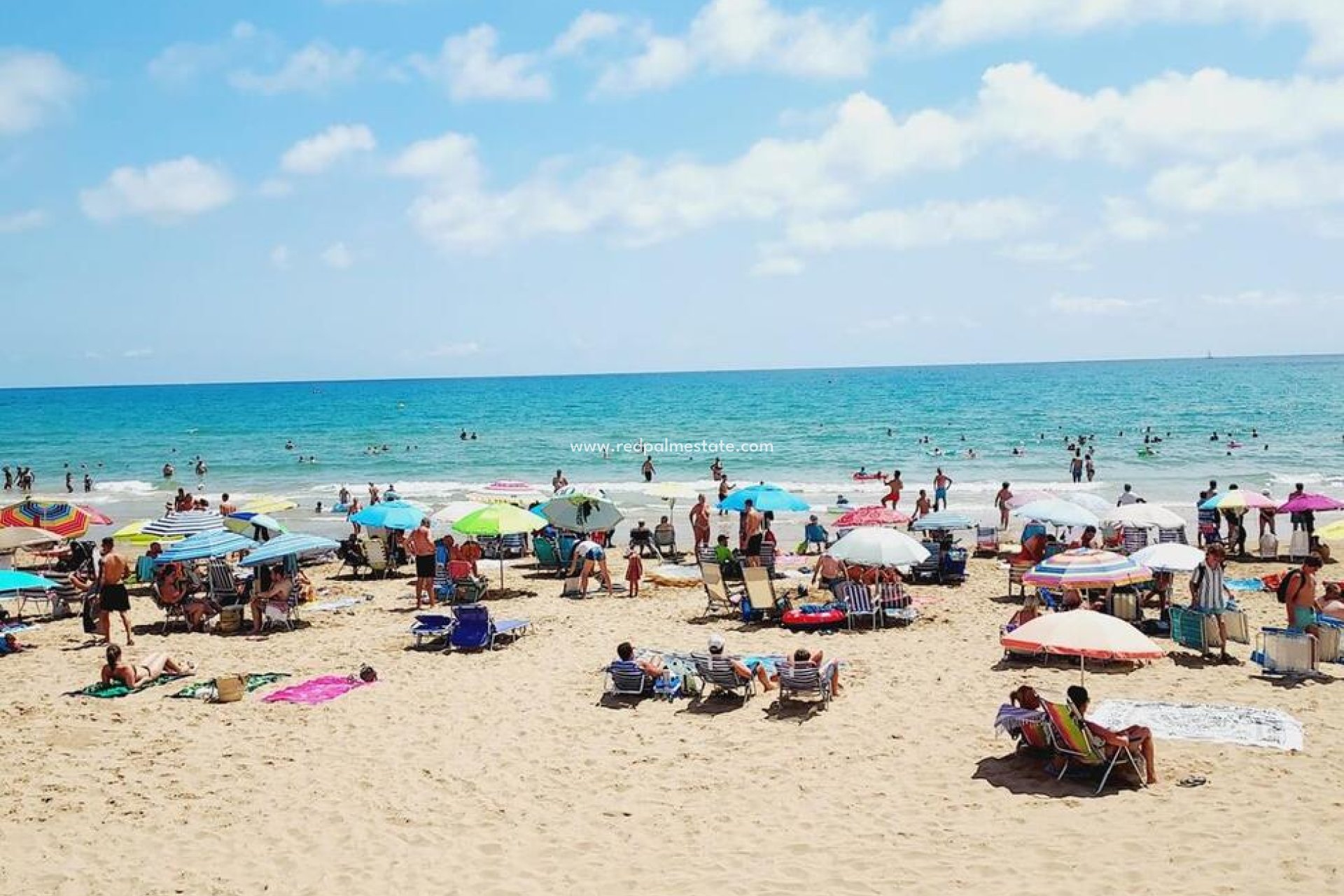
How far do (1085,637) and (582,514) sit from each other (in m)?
9.99

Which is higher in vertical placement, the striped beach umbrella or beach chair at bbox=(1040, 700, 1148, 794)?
the striped beach umbrella

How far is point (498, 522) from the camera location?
14680 millimetres

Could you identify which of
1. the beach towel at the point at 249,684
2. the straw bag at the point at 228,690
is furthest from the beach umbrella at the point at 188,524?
the straw bag at the point at 228,690

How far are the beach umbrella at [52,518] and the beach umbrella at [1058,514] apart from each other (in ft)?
51.5

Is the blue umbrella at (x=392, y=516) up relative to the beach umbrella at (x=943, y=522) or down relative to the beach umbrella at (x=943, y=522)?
up

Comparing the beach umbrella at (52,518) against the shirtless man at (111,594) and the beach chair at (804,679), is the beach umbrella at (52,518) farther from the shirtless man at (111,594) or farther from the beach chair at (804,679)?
the beach chair at (804,679)

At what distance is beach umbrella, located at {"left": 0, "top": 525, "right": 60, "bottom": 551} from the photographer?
50.9 feet

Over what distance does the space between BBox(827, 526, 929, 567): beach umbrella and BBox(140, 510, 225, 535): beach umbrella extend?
900 centimetres

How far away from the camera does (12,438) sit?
75.1 meters

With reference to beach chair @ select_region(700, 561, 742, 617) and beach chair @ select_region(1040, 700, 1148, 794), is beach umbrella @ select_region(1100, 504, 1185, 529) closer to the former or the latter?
beach chair @ select_region(700, 561, 742, 617)

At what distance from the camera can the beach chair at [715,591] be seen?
13859 mm

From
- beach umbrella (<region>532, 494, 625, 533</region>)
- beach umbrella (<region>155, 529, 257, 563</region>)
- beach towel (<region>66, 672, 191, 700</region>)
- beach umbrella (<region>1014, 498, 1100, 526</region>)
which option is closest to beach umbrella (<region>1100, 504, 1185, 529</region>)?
beach umbrella (<region>1014, 498, 1100, 526</region>)

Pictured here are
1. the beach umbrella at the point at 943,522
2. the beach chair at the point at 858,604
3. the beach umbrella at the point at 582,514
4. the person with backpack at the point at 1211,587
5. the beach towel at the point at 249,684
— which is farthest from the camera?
the beach umbrella at the point at 582,514

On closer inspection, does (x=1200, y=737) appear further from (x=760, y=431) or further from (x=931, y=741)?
(x=760, y=431)
